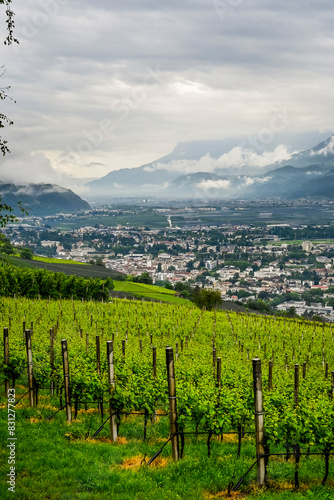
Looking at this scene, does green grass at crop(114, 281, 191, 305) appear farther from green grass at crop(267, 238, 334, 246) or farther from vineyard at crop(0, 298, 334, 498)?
green grass at crop(267, 238, 334, 246)

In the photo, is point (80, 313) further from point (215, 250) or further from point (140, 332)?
point (215, 250)

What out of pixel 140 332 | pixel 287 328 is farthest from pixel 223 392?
pixel 287 328

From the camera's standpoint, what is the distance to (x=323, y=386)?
13180 mm

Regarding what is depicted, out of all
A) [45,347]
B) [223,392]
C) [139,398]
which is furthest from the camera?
[45,347]

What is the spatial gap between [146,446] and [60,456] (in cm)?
176

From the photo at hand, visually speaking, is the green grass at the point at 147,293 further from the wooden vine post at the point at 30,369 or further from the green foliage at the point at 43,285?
the wooden vine post at the point at 30,369

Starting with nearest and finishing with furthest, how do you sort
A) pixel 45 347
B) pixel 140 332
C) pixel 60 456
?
pixel 60 456, pixel 45 347, pixel 140 332

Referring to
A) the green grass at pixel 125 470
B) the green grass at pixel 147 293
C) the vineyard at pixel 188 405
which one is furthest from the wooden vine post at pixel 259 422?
the green grass at pixel 147 293

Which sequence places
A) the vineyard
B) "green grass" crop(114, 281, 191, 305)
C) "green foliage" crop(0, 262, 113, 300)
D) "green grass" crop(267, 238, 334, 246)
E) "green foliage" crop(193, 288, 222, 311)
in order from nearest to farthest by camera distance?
the vineyard → "green foliage" crop(0, 262, 113, 300) → "green foliage" crop(193, 288, 222, 311) → "green grass" crop(114, 281, 191, 305) → "green grass" crop(267, 238, 334, 246)

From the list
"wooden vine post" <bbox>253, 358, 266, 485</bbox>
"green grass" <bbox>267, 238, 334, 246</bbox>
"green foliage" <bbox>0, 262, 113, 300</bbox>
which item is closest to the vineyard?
"wooden vine post" <bbox>253, 358, 266, 485</bbox>

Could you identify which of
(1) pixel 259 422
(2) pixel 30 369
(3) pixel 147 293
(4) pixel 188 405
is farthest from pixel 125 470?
(3) pixel 147 293

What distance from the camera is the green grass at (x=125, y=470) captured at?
298 inches

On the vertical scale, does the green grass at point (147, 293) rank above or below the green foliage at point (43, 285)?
below

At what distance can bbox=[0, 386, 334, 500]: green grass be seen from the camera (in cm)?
757
